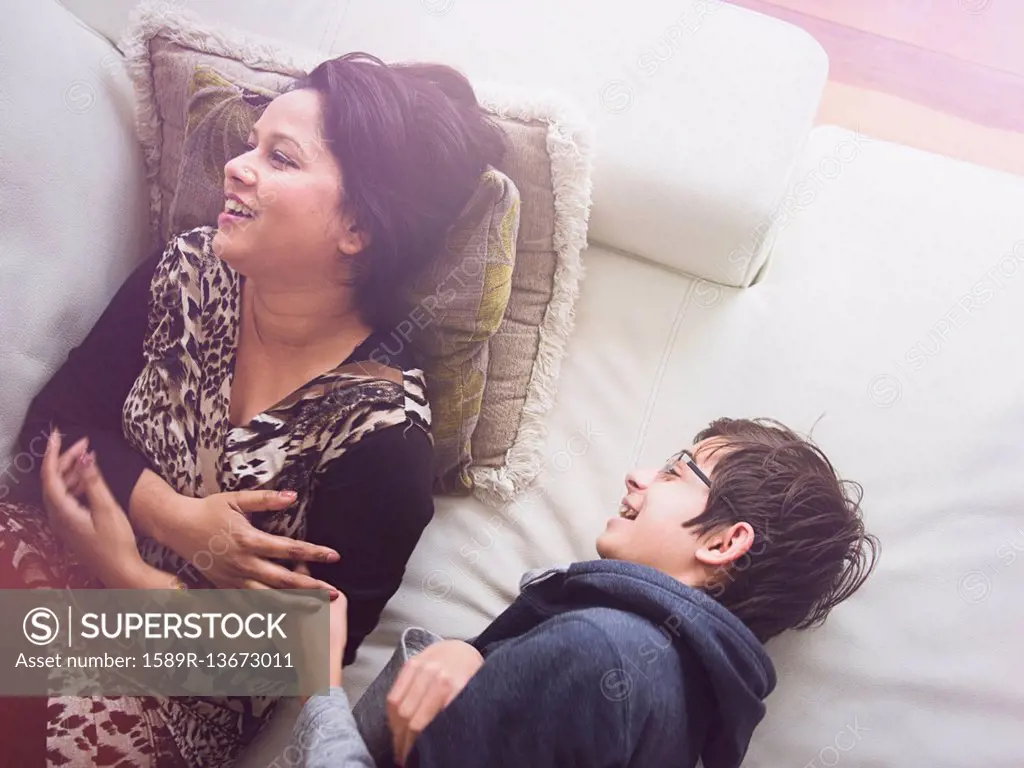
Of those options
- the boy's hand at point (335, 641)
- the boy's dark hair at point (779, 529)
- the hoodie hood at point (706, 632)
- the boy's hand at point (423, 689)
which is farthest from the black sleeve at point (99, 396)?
the boy's dark hair at point (779, 529)

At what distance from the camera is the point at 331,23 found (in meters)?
0.93

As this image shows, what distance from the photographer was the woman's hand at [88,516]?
0.79 meters

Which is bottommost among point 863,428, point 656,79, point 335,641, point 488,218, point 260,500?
point 335,641

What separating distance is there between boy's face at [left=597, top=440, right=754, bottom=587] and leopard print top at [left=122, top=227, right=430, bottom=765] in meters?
0.22

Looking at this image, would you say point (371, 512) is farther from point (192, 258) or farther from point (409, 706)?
point (192, 258)

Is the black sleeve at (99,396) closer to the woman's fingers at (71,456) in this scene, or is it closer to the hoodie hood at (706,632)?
the woman's fingers at (71,456)

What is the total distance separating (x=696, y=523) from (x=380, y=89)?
0.49 m

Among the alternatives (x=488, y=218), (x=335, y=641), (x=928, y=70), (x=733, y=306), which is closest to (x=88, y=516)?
(x=335, y=641)

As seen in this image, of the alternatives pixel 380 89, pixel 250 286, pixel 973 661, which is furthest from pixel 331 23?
pixel 973 661

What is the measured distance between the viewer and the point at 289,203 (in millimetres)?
769

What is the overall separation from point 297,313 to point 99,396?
0.21 meters

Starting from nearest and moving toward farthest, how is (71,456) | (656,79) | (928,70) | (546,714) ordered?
1. (546,714)
2. (71,456)
3. (656,79)
4. (928,70)

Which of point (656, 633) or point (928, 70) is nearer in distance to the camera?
point (656, 633)

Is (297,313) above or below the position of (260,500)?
above
